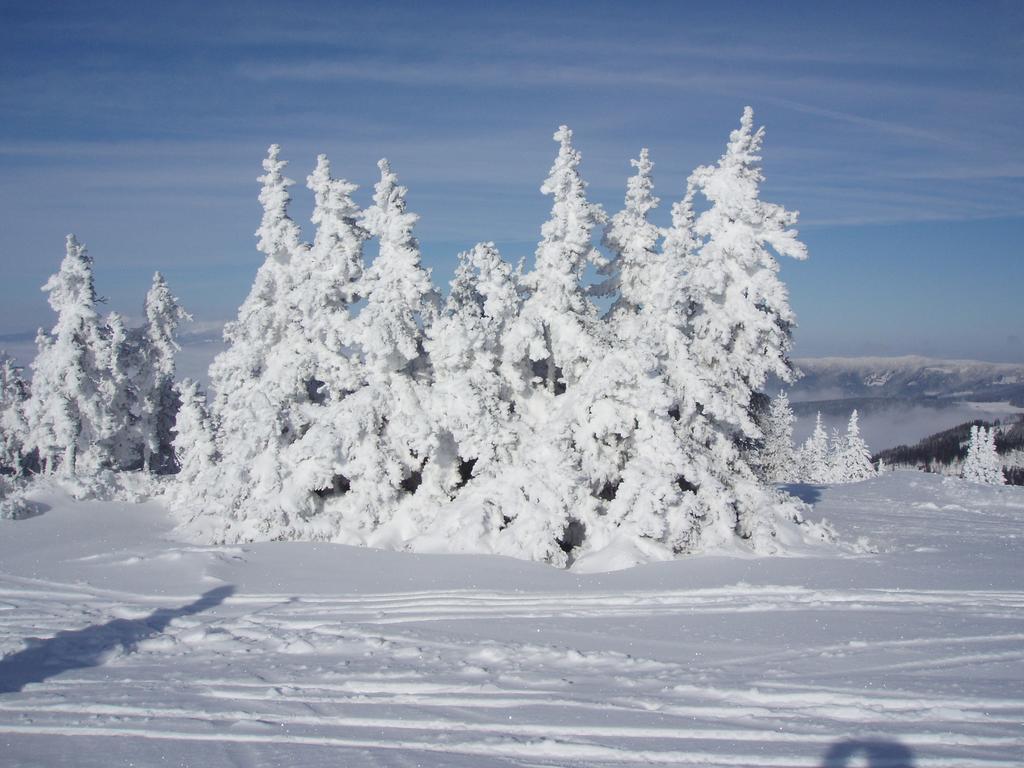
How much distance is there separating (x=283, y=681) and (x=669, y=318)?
49.2ft

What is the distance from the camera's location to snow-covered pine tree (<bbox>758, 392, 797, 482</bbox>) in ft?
78.7

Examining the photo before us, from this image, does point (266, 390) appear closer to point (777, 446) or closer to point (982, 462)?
point (777, 446)

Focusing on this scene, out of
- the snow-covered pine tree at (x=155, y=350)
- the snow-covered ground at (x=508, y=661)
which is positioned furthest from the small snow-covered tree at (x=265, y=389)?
the snow-covered pine tree at (x=155, y=350)

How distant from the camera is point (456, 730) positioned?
24.3 feet

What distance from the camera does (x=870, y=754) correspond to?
648cm

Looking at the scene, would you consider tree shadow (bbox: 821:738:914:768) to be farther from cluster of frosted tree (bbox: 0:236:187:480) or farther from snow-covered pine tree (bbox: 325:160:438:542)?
cluster of frosted tree (bbox: 0:236:187:480)

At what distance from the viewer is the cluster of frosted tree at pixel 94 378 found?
112 ft

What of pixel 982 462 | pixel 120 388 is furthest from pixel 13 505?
pixel 982 462

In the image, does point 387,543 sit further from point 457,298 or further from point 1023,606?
point 1023,606

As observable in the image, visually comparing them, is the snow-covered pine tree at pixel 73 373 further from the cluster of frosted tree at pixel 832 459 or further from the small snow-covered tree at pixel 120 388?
the cluster of frosted tree at pixel 832 459

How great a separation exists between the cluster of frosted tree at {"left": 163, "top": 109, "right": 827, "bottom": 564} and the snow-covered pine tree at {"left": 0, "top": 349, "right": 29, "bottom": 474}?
84.1ft

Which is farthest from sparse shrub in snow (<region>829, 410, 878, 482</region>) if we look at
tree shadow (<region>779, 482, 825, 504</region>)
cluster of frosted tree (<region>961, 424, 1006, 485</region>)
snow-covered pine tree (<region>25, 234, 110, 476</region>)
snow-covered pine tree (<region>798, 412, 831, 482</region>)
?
snow-covered pine tree (<region>25, 234, 110, 476</region>)

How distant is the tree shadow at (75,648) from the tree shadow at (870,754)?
355 inches

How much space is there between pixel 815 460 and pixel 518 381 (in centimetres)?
7112
